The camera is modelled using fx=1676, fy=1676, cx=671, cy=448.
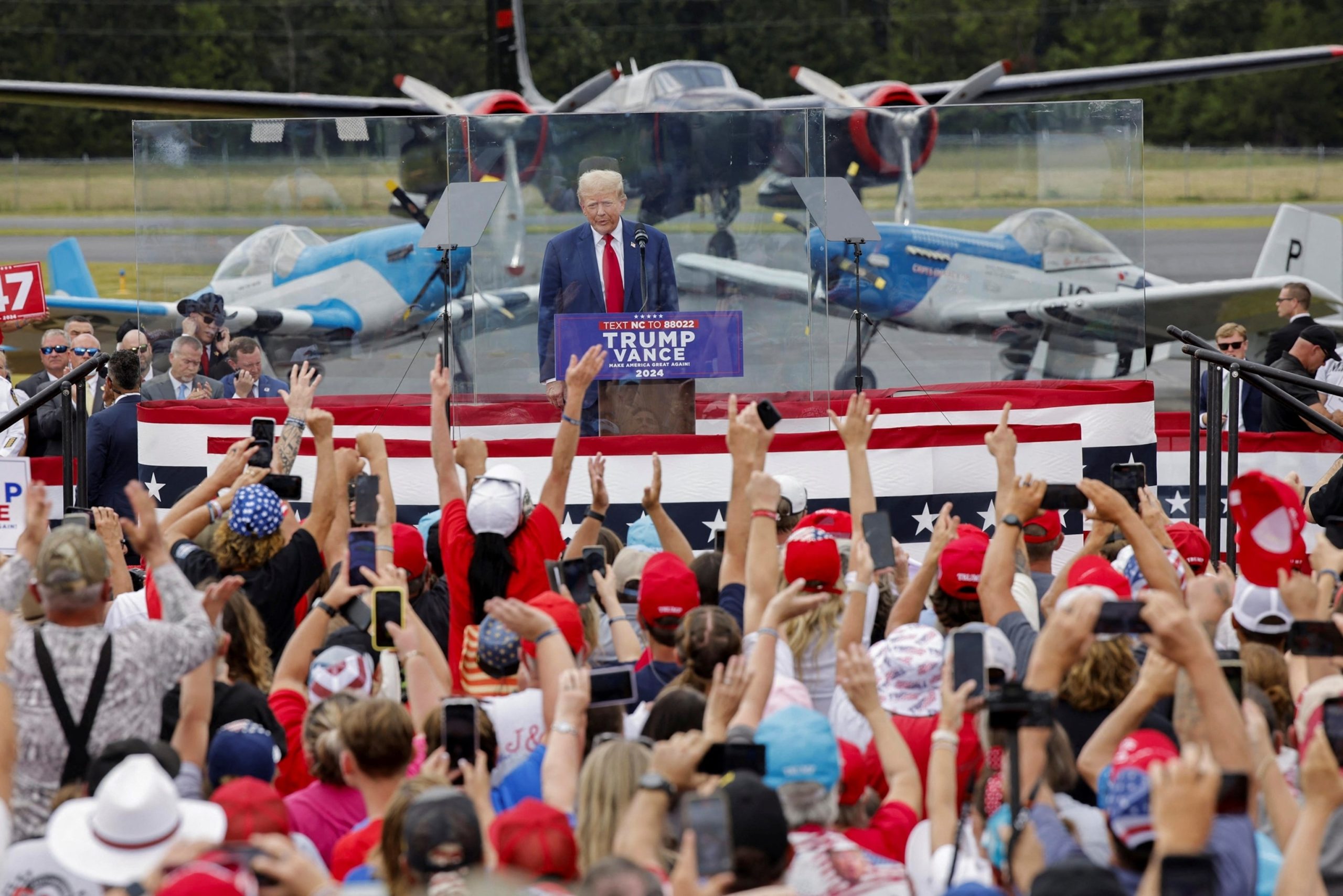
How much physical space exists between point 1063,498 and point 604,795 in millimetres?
2271

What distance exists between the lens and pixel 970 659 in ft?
12.2

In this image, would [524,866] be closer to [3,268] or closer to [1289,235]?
[3,268]

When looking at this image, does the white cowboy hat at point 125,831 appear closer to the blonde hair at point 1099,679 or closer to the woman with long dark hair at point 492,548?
the woman with long dark hair at point 492,548

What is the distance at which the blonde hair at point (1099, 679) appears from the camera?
13.7 ft

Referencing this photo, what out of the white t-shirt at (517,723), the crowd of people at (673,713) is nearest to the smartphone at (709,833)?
the crowd of people at (673,713)

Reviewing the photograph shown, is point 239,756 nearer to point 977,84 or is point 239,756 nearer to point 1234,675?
point 1234,675

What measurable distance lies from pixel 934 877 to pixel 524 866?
88cm

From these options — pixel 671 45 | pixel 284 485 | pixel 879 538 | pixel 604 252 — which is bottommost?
pixel 879 538

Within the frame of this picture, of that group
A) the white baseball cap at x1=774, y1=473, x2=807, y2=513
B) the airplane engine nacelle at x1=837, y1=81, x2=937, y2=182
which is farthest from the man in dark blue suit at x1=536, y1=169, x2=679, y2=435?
the airplane engine nacelle at x1=837, y1=81, x2=937, y2=182

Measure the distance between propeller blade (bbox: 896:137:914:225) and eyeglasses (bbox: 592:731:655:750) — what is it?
24.3ft

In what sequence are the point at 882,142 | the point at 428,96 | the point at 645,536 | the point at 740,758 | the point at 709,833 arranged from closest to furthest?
the point at 709,833
the point at 740,758
the point at 645,536
the point at 882,142
the point at 428,96

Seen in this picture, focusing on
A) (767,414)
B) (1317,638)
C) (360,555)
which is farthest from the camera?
(767,414)

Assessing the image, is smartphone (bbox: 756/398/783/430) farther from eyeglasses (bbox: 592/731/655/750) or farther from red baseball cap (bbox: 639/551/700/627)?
eyeglasses (bbox: 592/731/655/750)

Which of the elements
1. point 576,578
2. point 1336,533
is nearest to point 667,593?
point 576,578
